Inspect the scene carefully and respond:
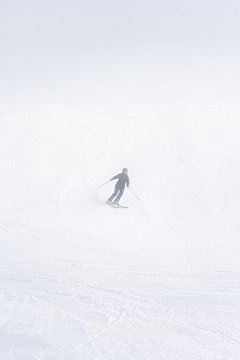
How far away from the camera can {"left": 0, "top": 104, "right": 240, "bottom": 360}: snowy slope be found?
24.4ft

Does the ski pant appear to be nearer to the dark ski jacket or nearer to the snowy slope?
the dark ski jacket

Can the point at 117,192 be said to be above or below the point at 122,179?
below

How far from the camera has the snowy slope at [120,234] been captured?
Result: 7430 mm

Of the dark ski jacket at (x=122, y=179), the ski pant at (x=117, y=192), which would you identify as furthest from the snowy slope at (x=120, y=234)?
the dark ski jacket at (x=122, y=179)

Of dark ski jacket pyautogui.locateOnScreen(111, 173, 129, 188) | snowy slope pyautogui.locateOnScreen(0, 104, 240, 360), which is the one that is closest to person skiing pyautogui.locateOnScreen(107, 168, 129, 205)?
dark ski jacket pyautogui.locateOnScreen(111, 173, 129, 188)

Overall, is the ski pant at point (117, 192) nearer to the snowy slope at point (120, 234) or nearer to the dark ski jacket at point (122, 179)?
the dark ski jacket at point (122, 179)

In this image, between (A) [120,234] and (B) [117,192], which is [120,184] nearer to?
(B) [117,192]

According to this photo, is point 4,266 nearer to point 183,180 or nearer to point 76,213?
point 76,213

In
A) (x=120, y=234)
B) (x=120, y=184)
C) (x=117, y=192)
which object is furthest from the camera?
(x=117, y=192)

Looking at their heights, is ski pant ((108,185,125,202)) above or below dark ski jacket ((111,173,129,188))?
below

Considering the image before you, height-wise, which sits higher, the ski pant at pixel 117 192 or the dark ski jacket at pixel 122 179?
the dark ski jacket at pixel 122 179

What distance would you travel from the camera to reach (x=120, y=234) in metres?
13.9

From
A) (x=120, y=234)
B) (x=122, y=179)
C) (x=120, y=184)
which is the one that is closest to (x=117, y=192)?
(x=120, y=184)

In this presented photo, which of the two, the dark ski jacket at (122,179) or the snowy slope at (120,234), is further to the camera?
the dark ski jacket at (122,179)
